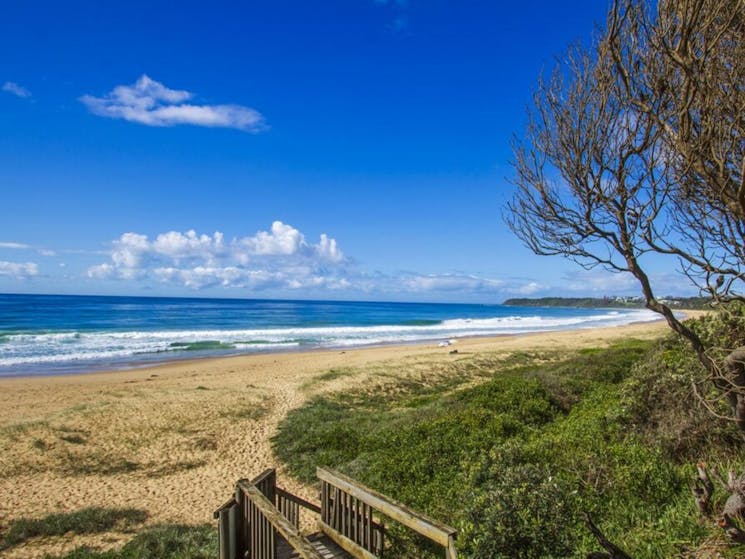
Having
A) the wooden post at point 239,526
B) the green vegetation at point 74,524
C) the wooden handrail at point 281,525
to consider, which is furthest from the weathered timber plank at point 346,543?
the green vegetation at point 74,524

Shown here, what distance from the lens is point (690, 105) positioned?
413cm

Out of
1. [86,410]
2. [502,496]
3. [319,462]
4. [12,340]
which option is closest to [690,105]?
[502,496]

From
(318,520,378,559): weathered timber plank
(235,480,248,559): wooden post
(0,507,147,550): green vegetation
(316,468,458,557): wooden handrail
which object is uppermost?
(316,468,458,557): wooden handrail

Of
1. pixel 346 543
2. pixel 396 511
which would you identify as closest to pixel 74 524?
pixel 346 543

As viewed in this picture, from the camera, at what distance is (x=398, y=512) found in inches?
225

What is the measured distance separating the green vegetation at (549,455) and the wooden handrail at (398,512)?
432 millimetres

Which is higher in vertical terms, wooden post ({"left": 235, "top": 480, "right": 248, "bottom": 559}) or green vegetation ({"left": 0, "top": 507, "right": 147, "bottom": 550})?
wooden post ({"left": 235, "top": 480, "right": 248, "bottom": 559})

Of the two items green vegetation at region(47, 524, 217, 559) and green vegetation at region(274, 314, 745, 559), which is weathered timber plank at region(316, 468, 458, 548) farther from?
green vegetation at region(47, 524, 217, 559)

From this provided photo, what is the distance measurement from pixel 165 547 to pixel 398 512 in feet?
16.2

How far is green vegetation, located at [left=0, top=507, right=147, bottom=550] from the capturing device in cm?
911

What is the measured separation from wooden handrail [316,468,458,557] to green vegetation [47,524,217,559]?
113 inches

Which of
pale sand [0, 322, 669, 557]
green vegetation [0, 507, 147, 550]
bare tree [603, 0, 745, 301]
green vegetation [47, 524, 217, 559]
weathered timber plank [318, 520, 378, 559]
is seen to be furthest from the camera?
Answer: pale sand [0, 322, 669, 557]

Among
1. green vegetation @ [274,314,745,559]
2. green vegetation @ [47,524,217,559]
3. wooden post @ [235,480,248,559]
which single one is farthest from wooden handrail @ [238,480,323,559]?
green vegetation @ [47,524,217,559]

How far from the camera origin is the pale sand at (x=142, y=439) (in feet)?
35.7
